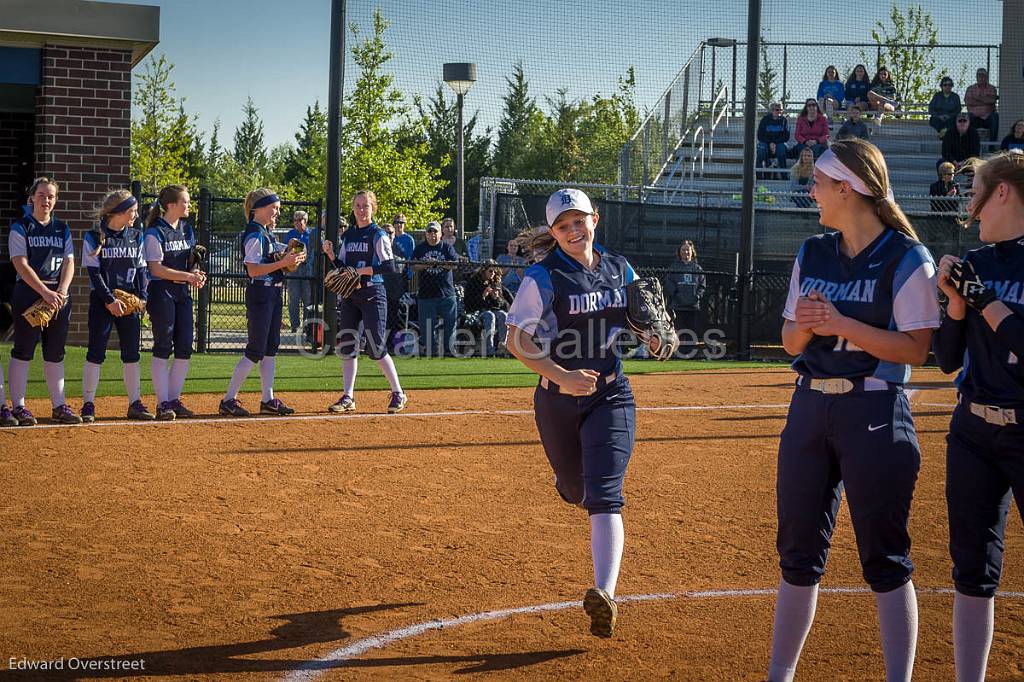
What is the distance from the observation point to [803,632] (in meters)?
3.75

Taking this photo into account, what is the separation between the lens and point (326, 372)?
14.2 m

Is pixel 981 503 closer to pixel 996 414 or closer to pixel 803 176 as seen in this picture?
pixel 996 414

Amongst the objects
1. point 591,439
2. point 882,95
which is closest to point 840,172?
point 591,439

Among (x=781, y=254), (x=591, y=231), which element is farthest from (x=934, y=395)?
(x=591, y=231)

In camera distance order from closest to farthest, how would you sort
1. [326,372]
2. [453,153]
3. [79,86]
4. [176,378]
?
[176,378] < [326,372] < [79,86] < [453,153]

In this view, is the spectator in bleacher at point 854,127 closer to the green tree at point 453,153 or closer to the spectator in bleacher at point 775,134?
the spectator in bleacher at point 775,134

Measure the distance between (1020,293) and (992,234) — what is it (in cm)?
26

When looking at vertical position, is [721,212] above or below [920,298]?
above

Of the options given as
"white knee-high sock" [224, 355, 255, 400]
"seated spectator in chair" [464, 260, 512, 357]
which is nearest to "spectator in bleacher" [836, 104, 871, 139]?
"seated spectator in chair" [464, 260, 512, 357]

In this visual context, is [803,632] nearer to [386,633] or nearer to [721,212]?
[386,633]

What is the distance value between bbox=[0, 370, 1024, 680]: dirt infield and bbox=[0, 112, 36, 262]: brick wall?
10.2 meters

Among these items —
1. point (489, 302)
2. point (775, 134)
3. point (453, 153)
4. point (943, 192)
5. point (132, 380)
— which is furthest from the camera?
point (453, 153)

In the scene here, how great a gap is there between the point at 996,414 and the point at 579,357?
6.36 ft

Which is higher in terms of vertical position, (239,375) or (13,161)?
(13,161)
